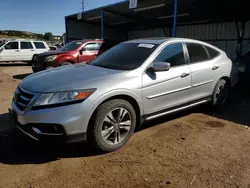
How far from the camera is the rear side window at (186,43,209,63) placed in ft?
13.8

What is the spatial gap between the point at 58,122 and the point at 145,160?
122 centimetres

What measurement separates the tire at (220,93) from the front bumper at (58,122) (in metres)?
3.00

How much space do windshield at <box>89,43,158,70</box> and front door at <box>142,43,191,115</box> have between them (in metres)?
0.22

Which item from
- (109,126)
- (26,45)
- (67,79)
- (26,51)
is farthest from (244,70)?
(26,45)

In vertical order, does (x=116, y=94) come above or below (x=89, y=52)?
below

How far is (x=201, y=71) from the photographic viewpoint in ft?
13.9

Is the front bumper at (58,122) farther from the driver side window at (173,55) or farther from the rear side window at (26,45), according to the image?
the rear side window at (26,45)

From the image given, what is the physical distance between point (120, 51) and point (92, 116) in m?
1.64

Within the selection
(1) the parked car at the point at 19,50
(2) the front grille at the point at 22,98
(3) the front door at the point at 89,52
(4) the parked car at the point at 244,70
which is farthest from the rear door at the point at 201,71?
(1) the parked car at the point at 19,50

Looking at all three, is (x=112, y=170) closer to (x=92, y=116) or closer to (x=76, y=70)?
(x=92, y=116)

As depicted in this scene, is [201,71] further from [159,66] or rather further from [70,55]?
[70,55]

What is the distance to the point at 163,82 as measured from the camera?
141 inches

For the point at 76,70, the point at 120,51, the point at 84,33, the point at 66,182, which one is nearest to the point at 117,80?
the point at 76,70

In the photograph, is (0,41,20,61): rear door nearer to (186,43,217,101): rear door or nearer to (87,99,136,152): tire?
(186,43,217,101): rear door
